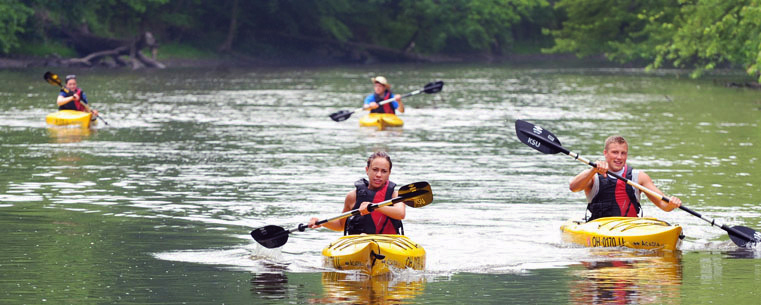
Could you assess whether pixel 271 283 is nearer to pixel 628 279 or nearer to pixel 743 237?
pixel 628 279

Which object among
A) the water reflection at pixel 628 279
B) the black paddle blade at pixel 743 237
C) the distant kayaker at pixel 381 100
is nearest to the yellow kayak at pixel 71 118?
the distant kayaker at pixel 381 100

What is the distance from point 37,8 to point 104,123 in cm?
4079

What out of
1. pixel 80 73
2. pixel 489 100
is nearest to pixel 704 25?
pixel 489 100

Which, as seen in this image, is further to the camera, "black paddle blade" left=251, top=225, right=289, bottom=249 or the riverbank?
the riverbank

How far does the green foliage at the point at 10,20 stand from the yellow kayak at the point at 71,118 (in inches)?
1418

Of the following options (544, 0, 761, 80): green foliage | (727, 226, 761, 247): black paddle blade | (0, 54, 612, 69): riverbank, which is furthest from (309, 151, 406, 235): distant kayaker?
(0, 54, 612, 69): riverbank

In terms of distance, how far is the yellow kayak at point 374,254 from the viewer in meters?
A: 10.7

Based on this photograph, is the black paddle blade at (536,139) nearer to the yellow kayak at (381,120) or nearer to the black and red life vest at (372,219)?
the black and red life vest at (372,219)

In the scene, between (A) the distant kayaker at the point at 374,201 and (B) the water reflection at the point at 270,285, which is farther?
(A) the distant kayaker at the point at 374,201

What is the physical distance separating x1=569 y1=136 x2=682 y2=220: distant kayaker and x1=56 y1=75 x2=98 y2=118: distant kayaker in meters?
17.1

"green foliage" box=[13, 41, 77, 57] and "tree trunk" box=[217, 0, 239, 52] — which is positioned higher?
"tree trunk" box=[217, 0, 239, 52]

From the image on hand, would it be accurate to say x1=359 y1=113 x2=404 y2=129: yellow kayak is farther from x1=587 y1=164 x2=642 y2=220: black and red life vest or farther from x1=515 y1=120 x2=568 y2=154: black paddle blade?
x1=587 y1=164 x2=642 y2=220: black and red life vest

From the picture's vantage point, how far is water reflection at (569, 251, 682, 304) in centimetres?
970

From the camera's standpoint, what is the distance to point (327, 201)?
51.7ft
